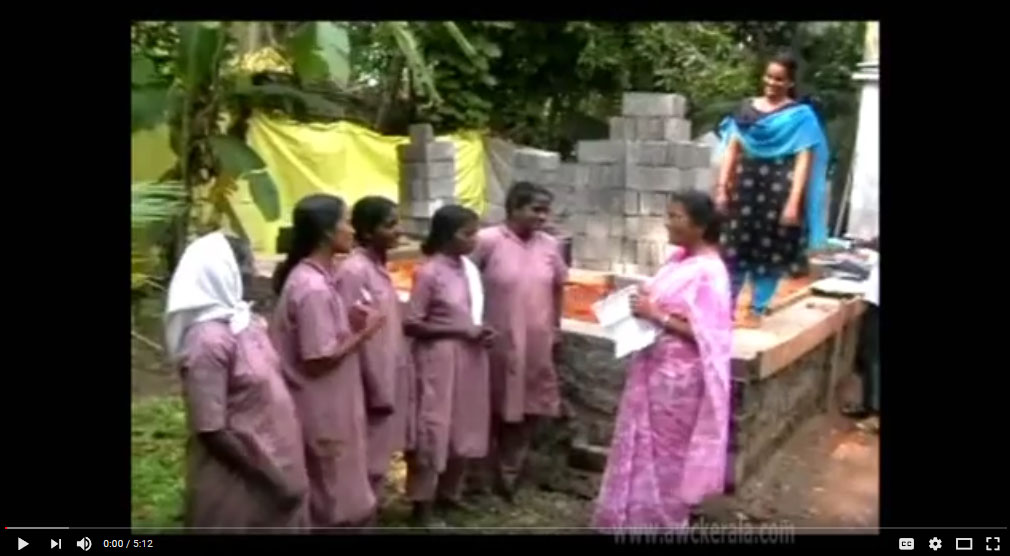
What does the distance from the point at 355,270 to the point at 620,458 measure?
55 cm

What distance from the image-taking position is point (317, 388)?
234 centimetres

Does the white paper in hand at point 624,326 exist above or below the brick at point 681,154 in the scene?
below

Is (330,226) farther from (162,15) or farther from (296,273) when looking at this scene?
(162,15)

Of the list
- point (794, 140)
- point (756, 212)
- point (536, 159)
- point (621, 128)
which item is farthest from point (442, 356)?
point (621, 128)

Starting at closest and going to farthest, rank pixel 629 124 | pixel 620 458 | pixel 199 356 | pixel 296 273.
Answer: pixel 199 356, pixel 296 273, pixel 620 458, pixel 629 124

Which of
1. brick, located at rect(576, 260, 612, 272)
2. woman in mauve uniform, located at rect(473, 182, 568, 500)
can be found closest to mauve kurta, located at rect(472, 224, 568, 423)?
woman in mauve uniform, located at rect(473, 182, 568, 500)

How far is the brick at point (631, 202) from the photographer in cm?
360

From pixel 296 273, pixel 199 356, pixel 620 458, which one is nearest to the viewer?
pixel 199 356

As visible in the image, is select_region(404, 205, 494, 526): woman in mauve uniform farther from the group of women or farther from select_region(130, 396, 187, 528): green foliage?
select_region(130, 396, 187, 528): green foliage

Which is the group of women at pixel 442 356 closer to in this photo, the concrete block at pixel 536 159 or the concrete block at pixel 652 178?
the concrete block at pixel 536 159

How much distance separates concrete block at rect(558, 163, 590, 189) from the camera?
309cm

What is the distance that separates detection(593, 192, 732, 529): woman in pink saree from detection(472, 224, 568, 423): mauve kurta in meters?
0.19

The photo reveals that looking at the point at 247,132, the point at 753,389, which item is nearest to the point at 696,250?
the point at 753,389

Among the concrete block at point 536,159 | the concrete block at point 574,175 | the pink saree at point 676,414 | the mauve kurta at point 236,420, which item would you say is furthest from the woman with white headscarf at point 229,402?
the concrete block at point 574,175
